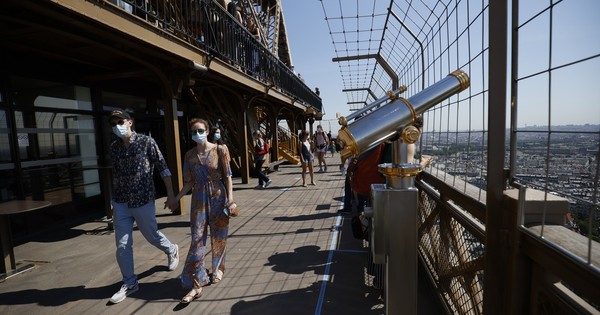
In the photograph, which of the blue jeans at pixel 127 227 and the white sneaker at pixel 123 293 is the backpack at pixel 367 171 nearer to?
A: the blue jeans at pixel 127 227

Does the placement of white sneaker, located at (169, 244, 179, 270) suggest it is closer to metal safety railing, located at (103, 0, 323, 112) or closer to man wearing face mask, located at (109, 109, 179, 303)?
man wearing face mask, located at (109, 109, 179, 303)

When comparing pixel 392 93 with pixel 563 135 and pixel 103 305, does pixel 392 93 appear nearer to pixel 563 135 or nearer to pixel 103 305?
pixel 563 135

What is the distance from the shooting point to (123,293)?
2973 millimetres

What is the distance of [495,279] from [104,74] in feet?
22.5

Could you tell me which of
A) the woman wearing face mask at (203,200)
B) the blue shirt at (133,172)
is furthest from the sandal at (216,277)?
the blue shirt at (133,172)

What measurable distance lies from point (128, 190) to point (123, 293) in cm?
102

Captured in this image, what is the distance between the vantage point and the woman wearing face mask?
2932 mm

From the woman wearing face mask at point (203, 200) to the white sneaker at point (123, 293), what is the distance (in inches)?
21.6

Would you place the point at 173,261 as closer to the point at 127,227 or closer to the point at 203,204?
the point at 127,227

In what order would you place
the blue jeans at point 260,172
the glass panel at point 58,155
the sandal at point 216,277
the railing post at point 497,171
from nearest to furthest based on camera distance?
1. the railing post at point 497,171
2. the sandal at point 216,277
3. the glass panel at point 58,155
4. the blue jeans at point 260,172

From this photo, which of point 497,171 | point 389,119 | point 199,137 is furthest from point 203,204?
point 497,171

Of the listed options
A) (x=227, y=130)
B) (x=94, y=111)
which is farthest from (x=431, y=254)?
(x=227, y=130)

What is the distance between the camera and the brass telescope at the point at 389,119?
1083 mm

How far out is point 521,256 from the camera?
1.15 meters
